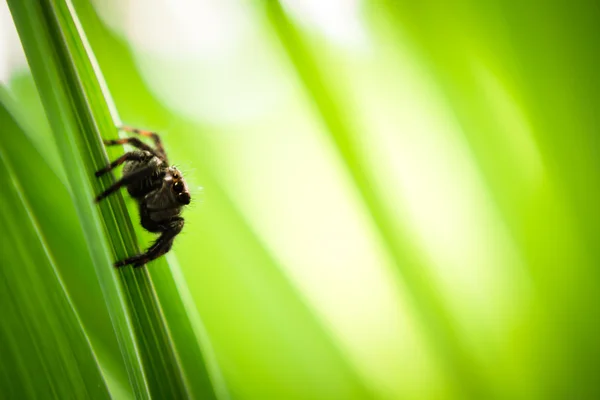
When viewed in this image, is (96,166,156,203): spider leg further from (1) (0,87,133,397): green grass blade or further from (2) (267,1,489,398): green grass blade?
(2) (267,1,489,398): green grass blade

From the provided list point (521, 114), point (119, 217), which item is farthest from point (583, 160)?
point (119, 217)

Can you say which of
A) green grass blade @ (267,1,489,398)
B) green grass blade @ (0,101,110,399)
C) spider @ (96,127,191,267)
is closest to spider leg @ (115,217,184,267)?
spider @ (96,127,191,267)

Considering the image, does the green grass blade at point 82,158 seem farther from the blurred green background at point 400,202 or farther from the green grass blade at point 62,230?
the blurred green background at point 400,202

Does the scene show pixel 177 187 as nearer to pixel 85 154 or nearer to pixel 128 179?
pixel 128 179

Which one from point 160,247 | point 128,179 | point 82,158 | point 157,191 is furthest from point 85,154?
point 157,191

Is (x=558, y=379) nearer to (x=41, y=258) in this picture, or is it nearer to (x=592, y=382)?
(x=592, y=382)

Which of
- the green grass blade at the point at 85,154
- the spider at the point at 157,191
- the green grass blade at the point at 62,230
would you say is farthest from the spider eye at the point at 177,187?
the green grass blade at the point at 85,154
